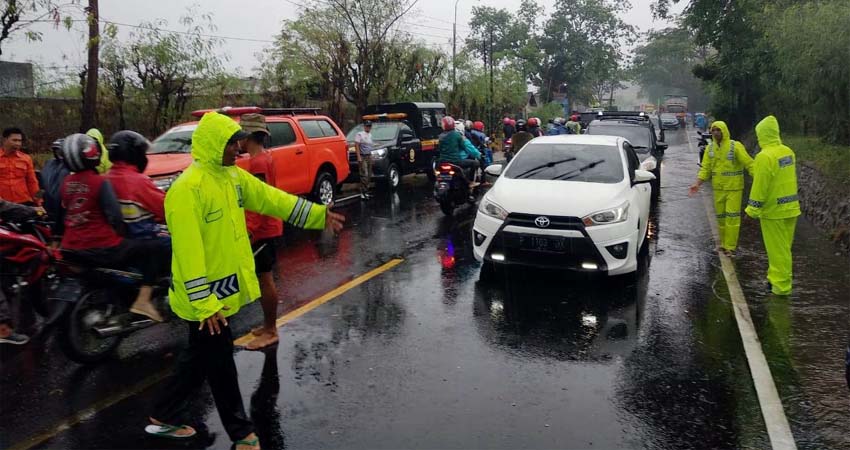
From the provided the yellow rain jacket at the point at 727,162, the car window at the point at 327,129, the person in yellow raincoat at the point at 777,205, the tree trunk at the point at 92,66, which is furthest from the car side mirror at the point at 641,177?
the tree trunk at the point at 92,66

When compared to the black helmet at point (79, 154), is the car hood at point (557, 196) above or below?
below

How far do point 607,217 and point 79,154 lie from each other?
189 inches

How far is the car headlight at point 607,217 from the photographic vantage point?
652cm

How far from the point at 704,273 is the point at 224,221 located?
6.01m

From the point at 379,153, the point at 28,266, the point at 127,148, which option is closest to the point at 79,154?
the point at 127,148

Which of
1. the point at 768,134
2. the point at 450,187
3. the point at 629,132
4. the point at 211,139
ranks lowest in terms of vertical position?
the point at 450,187

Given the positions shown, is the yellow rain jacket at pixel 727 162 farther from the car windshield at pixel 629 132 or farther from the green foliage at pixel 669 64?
the green foliage at pixel 669 64

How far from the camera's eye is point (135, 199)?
488 cm

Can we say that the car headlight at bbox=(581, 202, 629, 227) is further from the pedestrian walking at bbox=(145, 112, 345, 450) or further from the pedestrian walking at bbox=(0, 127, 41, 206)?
the pedestrian walking at bbox=(0, 127, 41, 206)

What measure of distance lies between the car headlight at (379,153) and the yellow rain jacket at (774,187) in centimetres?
985

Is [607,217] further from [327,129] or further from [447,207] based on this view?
[327,129]

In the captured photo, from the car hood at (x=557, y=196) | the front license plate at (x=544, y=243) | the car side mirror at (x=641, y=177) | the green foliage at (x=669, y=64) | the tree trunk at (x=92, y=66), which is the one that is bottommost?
the front license plate at (x=544, y=243)

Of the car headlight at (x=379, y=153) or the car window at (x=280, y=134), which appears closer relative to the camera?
the car window at (x=280, y=134)

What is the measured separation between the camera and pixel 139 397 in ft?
14.2
